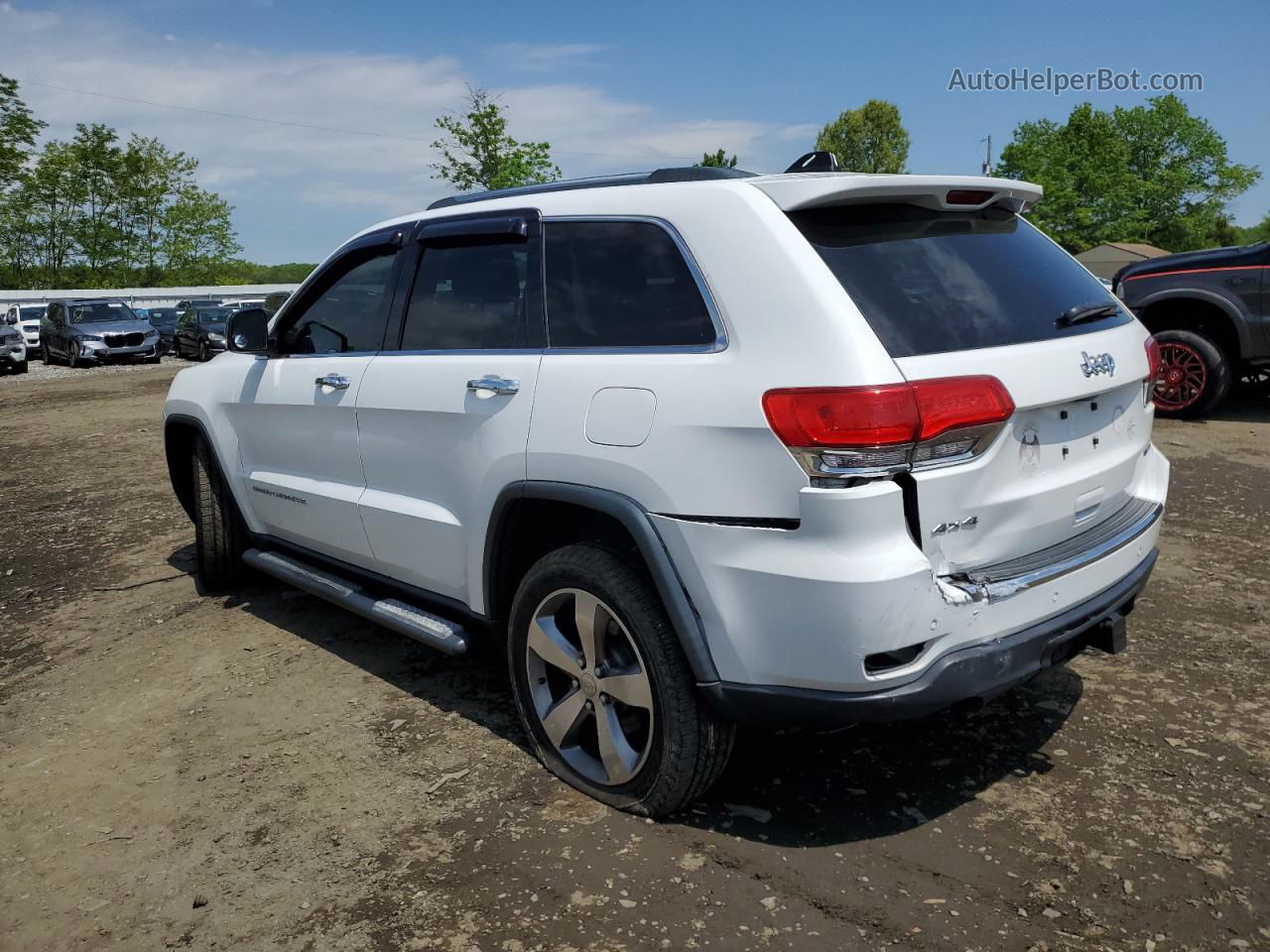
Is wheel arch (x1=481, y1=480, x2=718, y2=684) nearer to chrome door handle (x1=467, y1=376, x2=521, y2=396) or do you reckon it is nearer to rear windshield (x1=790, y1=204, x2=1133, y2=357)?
chrome door handle (x1=467, y1=376, x2=521, y2=396)

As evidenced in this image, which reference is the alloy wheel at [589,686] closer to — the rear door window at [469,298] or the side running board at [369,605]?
the side running board at [369,605]

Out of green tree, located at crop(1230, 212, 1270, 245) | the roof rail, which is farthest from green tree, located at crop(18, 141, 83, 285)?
green tree, located at crop(1230, 212, 1270, 245)

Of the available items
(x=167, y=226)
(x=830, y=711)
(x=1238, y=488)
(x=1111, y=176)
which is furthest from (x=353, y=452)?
(x=1111, y=176)

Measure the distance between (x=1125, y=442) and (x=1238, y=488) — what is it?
14.9ft

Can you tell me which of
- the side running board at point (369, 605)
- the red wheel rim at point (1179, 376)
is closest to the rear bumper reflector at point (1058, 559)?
the side running board at point (369, 605)

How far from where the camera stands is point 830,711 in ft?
8.19

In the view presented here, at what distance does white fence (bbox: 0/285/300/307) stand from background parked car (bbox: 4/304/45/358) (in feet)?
24.7

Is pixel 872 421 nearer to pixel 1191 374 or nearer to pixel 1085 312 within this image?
pixel 1085 312

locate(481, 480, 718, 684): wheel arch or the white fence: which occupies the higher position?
the white fence

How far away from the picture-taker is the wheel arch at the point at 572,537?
8.69ft

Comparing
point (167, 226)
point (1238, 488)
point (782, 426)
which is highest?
point (167, 226)

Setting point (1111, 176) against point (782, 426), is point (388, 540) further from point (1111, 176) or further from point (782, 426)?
point (1111, 176)

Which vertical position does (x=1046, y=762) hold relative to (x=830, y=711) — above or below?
below

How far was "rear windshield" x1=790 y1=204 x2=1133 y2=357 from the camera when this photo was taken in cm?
259
